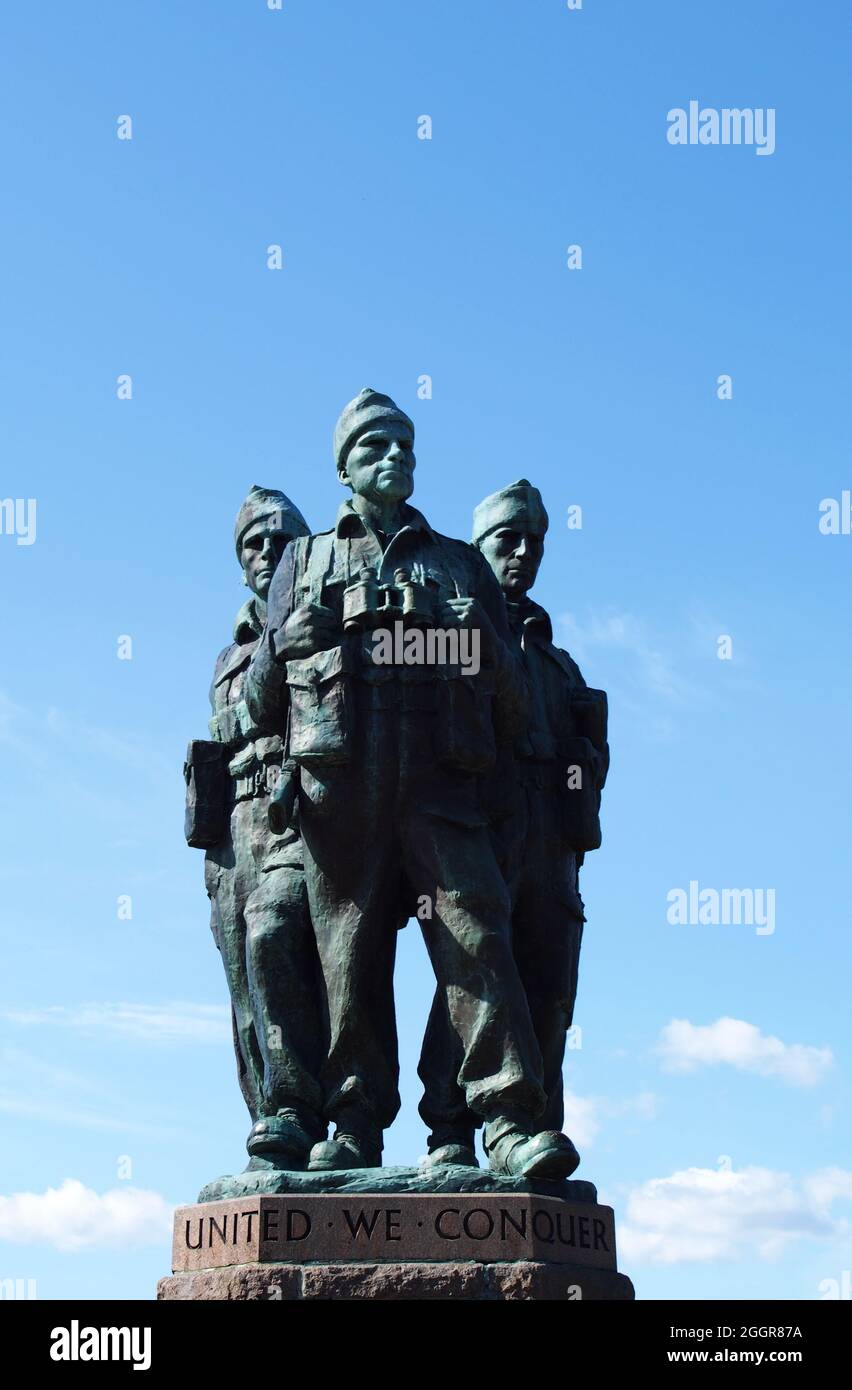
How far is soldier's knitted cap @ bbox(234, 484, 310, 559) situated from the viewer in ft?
40.4

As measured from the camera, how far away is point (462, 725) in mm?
10617

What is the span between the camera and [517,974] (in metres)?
10.6

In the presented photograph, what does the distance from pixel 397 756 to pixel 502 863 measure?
1.07 m

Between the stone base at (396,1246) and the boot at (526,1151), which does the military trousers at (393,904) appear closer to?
the boot at (526,1151)

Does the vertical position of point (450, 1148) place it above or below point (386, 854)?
below

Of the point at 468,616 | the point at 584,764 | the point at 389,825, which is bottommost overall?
the point at 389,825

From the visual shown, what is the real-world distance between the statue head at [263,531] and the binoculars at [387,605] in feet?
5.14

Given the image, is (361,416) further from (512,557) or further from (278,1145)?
(278,1145)

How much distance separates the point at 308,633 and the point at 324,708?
0.41m

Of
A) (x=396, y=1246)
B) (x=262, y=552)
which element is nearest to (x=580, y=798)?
(x=262, y=552)

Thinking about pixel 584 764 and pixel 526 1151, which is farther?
pixel 584 764

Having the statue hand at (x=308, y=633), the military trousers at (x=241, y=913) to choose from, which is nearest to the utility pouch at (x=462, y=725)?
the statue hand at (x=308, y=633)

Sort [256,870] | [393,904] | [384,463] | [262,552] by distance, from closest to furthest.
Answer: [393,904]
[384,463]
[256,870]
[262,552]
